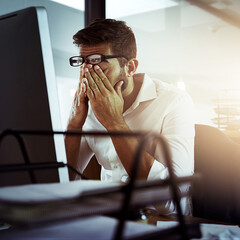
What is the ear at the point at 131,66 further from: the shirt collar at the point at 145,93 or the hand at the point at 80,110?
the hand at the point at 80,110

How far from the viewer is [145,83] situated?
6.81 ft

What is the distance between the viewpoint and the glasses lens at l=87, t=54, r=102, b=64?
2.05 m

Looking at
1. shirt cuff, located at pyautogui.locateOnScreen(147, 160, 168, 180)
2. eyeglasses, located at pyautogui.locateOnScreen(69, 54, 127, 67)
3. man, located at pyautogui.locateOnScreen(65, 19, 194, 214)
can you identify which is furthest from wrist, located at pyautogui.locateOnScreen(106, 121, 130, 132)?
eyeglasses, located at pyautogui.locateOnScreen(69, 54, 127, 67)

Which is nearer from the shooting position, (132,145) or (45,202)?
(45,202)

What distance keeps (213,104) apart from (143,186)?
1.48 metres

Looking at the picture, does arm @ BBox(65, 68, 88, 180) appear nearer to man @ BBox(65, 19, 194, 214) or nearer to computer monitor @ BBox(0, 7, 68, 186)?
man @ BBox(65, 19, 194, 214)

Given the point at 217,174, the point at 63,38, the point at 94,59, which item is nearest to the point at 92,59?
the point at 94,59

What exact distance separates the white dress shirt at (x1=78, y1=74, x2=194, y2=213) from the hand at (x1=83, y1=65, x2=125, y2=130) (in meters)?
0.07

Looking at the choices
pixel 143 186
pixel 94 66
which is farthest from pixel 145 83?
pixel 143 186

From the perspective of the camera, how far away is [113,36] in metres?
2.09

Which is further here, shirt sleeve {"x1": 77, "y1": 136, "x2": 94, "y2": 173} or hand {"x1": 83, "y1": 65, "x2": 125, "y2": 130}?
shirt sleeve {"x1": 77, "y1": 136, "x2": 94, "y2": 173}

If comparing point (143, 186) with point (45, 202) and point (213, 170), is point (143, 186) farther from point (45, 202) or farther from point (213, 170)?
point (213, 170)

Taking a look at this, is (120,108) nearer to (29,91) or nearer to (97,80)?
(97,80)

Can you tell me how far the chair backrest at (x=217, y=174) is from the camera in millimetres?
1707
